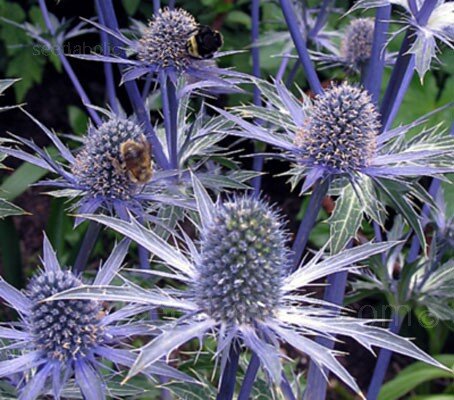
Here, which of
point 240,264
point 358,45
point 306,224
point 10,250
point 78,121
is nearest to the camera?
point 240,264

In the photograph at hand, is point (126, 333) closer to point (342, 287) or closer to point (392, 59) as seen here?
point (342, 287)

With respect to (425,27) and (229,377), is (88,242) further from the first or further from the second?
(425,27)

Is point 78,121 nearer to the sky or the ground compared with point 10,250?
nearer to the sky

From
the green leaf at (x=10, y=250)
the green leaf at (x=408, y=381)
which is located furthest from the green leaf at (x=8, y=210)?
the green leaf at (x=408, y=381)

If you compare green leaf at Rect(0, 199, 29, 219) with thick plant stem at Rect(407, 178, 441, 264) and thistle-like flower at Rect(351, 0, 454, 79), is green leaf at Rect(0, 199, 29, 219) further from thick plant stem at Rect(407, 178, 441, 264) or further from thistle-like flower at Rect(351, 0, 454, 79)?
thick plant stem at Rect(407, 178, 441, 264)

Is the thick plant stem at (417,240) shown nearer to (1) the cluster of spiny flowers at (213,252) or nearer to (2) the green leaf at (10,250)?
(1) the cluster of spiny flowers at (213,252)

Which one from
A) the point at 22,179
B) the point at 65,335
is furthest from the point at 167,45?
the point at 22,179

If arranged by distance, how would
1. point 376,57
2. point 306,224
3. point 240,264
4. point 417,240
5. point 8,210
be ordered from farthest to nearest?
1. point 417,240
2. point 376,57
3. point 8,210
4. point 306,224
5. point 240,264
